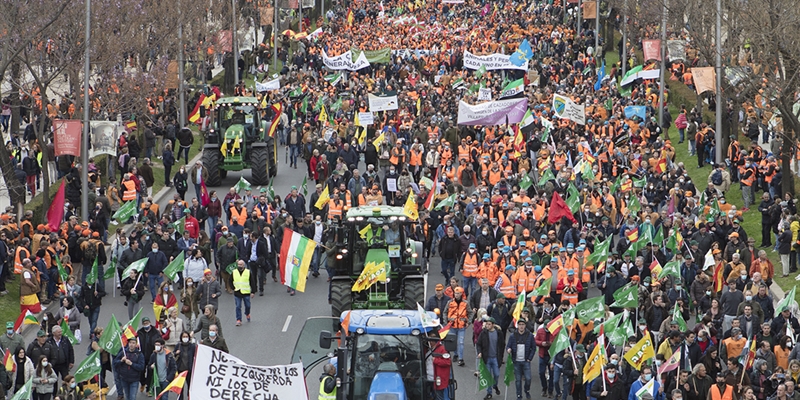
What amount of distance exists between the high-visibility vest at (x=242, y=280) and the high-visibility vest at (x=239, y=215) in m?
5.07

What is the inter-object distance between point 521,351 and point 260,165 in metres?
18.3

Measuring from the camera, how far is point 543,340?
78.1 feet

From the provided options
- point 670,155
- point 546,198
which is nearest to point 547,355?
point 546,198

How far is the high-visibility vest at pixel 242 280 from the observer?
2681cm

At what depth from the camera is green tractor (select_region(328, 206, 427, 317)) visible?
82.7ft

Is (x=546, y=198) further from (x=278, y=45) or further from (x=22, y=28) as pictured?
(x=278, y=45)

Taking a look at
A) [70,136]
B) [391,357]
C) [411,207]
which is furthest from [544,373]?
[70,136]

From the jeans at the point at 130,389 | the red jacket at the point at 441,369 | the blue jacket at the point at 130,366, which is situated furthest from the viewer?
the jeans at the point at 130,389

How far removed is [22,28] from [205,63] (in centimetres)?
2417

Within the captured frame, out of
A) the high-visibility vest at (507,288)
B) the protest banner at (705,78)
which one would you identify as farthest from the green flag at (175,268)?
the protest banner at (705,78)

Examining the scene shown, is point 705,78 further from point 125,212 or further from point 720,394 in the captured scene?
point 720,394

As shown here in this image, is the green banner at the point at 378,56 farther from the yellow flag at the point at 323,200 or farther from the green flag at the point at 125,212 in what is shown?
the green flag at the point at 125,212

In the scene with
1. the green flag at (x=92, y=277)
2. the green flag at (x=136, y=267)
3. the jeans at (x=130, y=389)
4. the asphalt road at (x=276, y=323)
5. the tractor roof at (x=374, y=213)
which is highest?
the tractor roof at (x=374, y=213)

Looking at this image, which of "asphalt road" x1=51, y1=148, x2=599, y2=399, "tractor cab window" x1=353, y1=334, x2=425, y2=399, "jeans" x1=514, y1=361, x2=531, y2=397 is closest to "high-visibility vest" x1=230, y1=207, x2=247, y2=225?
"asphalt road" x1=51, y1=148, x2=599, y2=399
